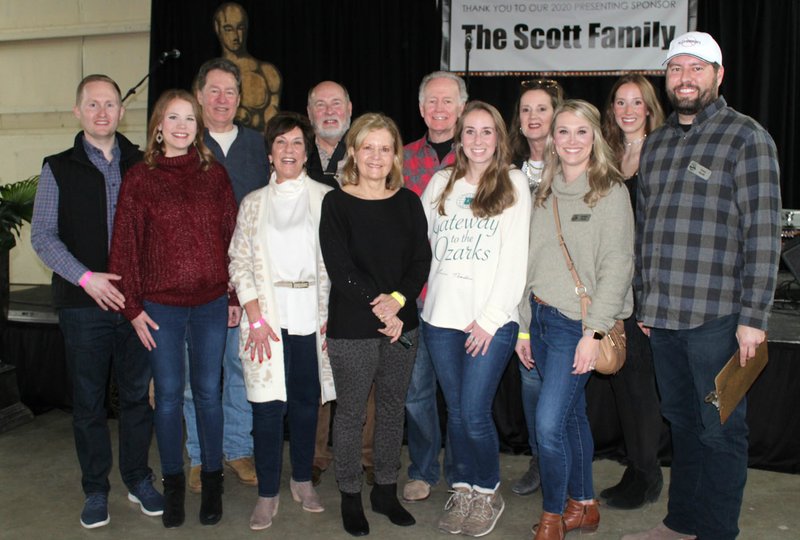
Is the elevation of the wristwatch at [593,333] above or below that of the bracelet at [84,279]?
below

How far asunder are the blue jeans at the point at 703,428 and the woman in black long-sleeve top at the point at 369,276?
2.87 ft

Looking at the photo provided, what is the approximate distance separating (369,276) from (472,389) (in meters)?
0.54

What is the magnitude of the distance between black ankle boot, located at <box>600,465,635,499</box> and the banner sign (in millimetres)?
3103

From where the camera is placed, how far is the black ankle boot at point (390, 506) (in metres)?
2.80

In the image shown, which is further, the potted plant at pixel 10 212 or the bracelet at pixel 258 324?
Result: the potted plant at pixel 10 212

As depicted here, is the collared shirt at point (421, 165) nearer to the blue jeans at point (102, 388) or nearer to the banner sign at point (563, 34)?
the blue jeans at point (102, 388)

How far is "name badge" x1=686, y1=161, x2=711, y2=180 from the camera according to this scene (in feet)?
7.43

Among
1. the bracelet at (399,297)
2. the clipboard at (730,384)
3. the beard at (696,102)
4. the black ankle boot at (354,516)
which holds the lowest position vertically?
the black ankle boot at (354,516)

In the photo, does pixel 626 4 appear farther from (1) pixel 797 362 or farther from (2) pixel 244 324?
(2) pixel 244 324

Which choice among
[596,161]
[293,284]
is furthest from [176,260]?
[596,161]

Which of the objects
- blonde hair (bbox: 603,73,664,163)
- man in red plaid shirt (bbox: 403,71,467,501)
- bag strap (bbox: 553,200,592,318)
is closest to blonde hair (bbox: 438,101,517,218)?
bag strap (bbox: 553,200,592,318)

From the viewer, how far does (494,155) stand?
2625 millimetres

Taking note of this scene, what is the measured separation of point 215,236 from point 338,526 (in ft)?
3.91

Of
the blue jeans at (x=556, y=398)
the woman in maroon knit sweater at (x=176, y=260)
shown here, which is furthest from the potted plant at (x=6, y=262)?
the blue jeans at (x=556, y=398)
